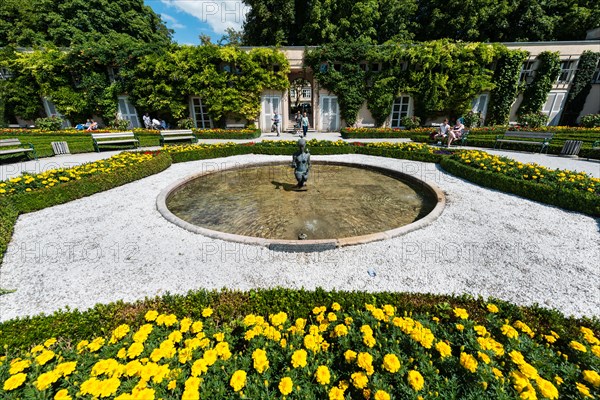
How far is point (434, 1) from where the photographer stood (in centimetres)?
2317

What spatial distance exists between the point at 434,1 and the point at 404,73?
999cm

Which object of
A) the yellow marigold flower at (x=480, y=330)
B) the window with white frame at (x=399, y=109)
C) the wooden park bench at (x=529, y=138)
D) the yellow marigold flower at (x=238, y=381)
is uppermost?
the window with white frame at (x=399, y=109)

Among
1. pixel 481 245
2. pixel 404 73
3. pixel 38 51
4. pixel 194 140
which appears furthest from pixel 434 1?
pixel 38 51

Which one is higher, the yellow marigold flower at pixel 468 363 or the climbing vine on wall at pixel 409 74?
the climbing vine on wall at pixel 409 74

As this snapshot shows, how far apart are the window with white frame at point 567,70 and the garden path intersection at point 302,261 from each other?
22.2m

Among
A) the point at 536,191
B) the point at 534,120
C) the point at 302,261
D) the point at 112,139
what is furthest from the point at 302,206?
the point at 534,120

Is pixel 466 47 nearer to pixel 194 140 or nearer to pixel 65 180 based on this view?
pixel 194 140

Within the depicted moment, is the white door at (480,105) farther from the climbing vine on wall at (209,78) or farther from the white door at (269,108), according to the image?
the white door at (269,108)

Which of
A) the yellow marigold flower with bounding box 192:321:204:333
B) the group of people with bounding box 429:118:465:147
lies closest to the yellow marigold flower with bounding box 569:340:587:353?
the yellow marigold flower with bounding box 192:321:204:333

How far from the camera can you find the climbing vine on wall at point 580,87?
63.5 feet

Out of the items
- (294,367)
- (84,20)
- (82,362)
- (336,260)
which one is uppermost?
(84,20)

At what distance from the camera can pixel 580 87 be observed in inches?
786

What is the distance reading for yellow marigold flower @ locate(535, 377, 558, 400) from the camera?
5.71ft

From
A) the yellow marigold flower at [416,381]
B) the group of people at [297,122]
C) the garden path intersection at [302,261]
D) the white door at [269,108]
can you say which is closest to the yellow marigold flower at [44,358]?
the garden path intersection at [302,261]
